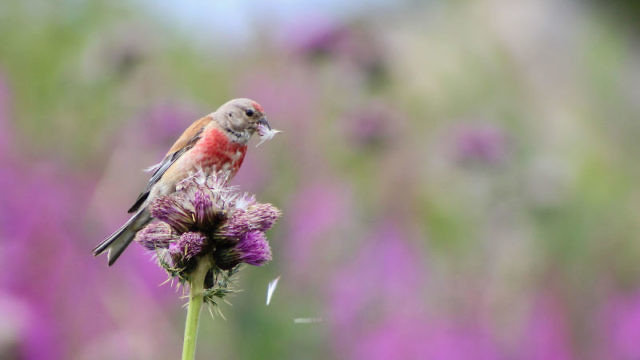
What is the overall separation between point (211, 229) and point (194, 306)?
246mm

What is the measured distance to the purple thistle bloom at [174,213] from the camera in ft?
6.80

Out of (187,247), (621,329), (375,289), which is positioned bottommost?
(187,247)

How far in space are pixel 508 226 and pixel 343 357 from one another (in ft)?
3.79

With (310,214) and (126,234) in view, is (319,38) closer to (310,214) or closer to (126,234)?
(310,214)

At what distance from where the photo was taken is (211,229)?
2.06 metres

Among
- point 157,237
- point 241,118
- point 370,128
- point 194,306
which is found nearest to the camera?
point 194,306

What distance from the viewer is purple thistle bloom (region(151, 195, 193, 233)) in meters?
2.07

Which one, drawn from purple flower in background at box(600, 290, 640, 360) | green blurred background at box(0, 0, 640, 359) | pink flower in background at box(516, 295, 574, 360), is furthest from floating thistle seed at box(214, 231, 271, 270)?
purple flower in background at box(600, 290, 640, 360)

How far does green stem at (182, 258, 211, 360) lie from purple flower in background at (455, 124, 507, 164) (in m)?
3.29

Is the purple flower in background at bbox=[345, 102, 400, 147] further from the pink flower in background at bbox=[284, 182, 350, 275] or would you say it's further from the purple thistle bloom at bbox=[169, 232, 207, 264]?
the purple thistle bloom at bbox=[169, 232, 207, 264]

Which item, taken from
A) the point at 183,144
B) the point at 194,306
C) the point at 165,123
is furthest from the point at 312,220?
the point at 194,306

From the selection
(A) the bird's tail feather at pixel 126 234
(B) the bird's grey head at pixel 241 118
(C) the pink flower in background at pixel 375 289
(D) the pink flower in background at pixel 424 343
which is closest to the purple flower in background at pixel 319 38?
(C) the pink flower in background at pixel 375 289

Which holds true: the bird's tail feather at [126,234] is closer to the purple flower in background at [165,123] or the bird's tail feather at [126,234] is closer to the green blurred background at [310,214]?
the green blurred background at [310,214]

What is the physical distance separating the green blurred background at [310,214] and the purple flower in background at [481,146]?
0.03 feet
